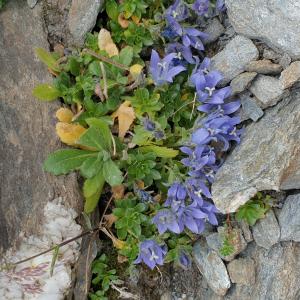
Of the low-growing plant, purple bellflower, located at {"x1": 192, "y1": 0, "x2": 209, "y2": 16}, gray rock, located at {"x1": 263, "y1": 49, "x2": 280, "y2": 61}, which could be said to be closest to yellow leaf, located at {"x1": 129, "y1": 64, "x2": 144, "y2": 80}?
the low-growing plant

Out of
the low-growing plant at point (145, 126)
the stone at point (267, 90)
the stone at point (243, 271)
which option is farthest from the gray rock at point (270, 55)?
the stone at point (243, 271)

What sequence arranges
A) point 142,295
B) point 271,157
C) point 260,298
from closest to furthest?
1. point 271,157
2. point 260,298
3. point 142,295

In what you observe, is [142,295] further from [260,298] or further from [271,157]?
[271,157]

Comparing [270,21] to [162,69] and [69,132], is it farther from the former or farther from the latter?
[69,132]

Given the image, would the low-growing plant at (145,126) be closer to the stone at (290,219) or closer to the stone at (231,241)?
the stone at (231,241)

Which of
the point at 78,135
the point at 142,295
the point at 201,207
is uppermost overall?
the point at 78,135

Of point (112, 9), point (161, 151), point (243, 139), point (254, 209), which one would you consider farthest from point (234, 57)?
point (254, 209)

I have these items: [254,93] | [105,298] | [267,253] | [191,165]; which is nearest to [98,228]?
[105,298]
